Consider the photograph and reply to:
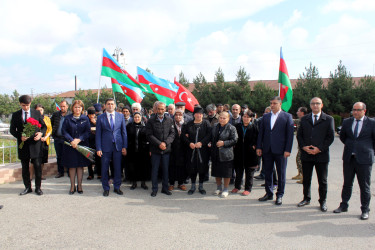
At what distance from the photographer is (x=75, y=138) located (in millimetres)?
5613

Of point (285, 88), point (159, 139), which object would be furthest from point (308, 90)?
point (159, 139)


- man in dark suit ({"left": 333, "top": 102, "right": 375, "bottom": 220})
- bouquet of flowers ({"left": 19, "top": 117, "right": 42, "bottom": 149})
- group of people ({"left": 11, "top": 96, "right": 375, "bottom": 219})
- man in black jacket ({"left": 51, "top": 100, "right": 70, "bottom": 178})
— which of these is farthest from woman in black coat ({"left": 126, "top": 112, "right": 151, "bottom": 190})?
man in dark suit ({"left": 333, "top": 102, "right": 375, "bottom": 220})

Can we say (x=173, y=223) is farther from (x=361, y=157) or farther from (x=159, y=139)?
(x=361, y=157)

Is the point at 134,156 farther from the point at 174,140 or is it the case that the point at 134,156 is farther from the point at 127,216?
the point at 127,216

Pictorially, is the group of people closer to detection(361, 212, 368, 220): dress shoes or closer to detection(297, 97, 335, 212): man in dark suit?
detection(297, 97, 335, 212): man in dark suit

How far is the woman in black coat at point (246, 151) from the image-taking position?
566cm

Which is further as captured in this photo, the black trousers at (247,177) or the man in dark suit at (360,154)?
the black trousers at (247,177)

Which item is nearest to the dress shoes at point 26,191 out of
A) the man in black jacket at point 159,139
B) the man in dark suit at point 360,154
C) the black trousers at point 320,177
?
the man in black jacket at point 159,139

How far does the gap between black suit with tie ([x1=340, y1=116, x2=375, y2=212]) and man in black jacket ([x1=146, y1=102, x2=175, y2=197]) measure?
10.5 ft

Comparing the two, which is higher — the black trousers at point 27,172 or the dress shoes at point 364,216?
the black trousers at point 27,172

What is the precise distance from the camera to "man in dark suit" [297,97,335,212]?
15.1 feet

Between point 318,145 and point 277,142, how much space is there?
69 centimetres

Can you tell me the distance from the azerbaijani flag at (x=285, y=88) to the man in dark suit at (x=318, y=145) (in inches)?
79.1

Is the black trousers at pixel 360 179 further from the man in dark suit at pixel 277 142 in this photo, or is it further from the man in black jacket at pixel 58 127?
the man in black jacket at pixel 58 127
